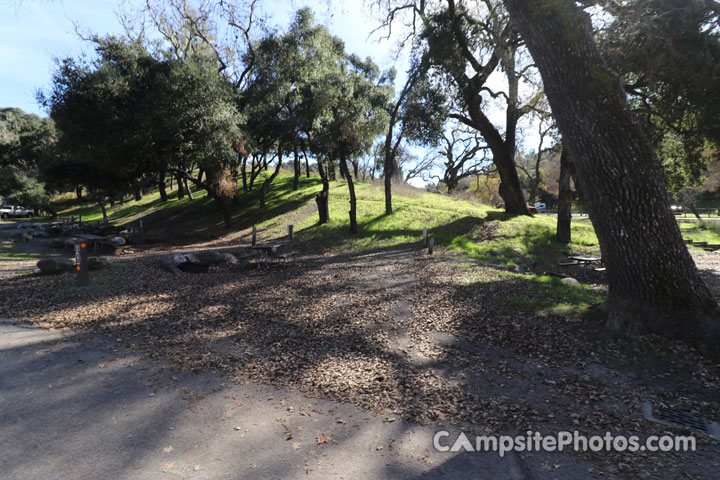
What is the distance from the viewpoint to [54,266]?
10492 millimetres

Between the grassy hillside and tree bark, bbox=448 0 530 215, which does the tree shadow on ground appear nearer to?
the grassy hillside

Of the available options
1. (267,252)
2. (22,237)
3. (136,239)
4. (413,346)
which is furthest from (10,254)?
(413,346)

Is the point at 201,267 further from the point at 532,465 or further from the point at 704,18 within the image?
the point at 704,18

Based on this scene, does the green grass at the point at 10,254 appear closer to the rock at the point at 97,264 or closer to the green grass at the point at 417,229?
the rock at the point at 97,264

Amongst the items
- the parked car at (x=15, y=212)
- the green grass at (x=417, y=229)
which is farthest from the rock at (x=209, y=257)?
the parked car at (x=15, y=212)

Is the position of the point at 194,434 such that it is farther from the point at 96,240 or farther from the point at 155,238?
the point at 155,238

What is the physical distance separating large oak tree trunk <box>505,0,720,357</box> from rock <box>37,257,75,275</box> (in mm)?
12225

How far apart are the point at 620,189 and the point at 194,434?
5687 mm

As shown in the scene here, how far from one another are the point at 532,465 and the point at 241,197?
31.5m

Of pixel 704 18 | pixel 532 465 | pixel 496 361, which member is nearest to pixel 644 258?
pixel 496 361

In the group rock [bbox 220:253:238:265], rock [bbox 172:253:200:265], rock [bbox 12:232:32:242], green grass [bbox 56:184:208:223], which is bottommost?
rock [bbox 220:253:238:265]

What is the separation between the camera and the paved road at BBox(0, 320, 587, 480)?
3.00m

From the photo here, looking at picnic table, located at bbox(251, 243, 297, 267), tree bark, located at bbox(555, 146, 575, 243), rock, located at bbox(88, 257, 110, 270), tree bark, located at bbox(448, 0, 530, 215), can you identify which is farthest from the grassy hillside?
rock, located at bbox(88, 257, 110, 270)

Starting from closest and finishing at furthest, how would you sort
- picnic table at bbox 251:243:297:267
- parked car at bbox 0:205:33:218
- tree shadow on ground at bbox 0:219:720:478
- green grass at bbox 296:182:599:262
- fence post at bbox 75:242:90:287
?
tree shadow on ground at bbox 0:219:720:478, fence post at bbox 75:242:90:287, picnic table at bbox 251:243:297:267, green grass at bbox 296:182:599:262, parked car at bbox 0:205:33:218
